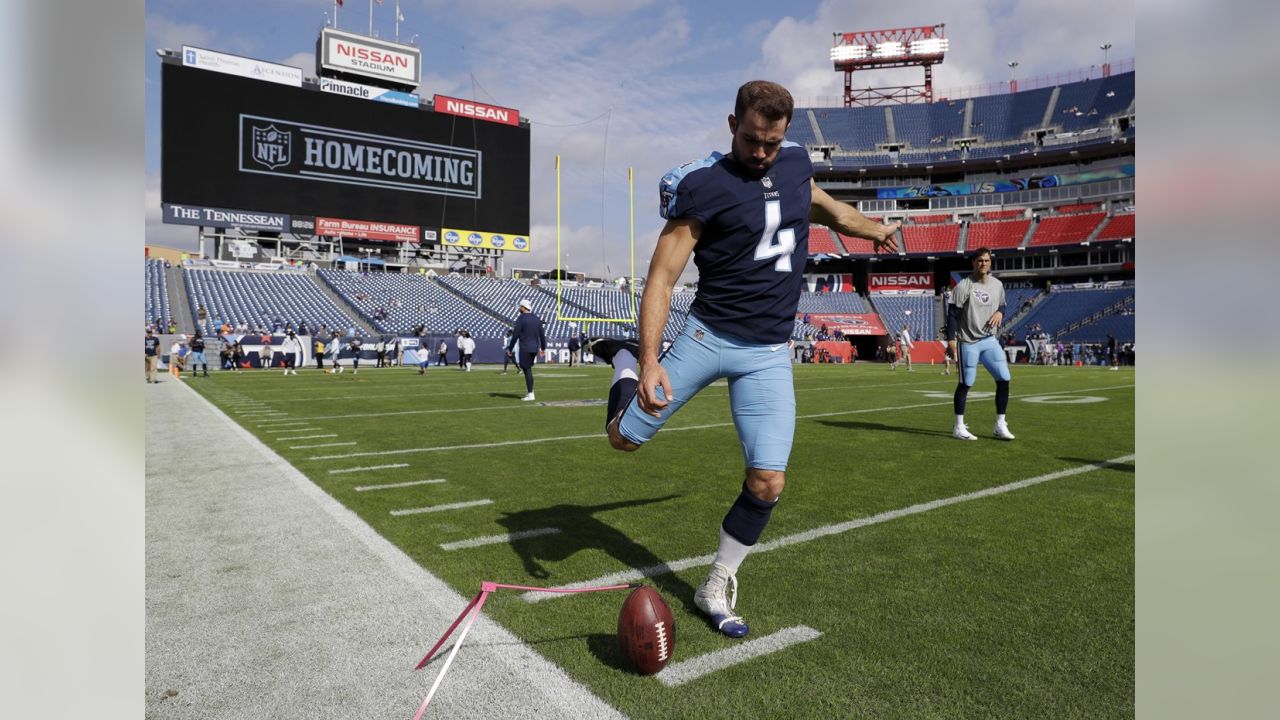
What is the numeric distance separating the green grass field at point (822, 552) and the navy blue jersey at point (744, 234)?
1156 mm

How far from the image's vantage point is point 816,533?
372 cm

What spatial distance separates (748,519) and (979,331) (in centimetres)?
593

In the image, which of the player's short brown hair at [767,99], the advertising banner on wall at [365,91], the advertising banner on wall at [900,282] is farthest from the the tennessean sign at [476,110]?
the player's short brown hair at [767,99]

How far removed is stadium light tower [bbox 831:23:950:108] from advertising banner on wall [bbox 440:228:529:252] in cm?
3935

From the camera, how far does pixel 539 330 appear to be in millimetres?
13289

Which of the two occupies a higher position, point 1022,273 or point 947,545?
point 1022,273

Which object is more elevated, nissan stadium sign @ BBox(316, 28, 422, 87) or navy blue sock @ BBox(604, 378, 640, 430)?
nissan stadium sign @ BBox(316, 28, 422, 87)

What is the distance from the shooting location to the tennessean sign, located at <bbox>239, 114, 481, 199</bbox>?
30.3 metres

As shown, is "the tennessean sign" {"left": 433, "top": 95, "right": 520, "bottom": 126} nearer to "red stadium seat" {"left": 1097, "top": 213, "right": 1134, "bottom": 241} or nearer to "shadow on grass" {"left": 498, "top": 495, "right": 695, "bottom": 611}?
"shadow on grass" {"left": 498, "top": 495, "right": 695, "bottom": 611}

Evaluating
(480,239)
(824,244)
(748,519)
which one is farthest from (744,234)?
(824,244)

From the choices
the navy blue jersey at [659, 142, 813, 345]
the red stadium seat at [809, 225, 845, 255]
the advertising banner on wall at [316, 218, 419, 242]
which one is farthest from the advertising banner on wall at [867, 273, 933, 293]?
the navy blue jersey at [659, 142, 813, 345]
